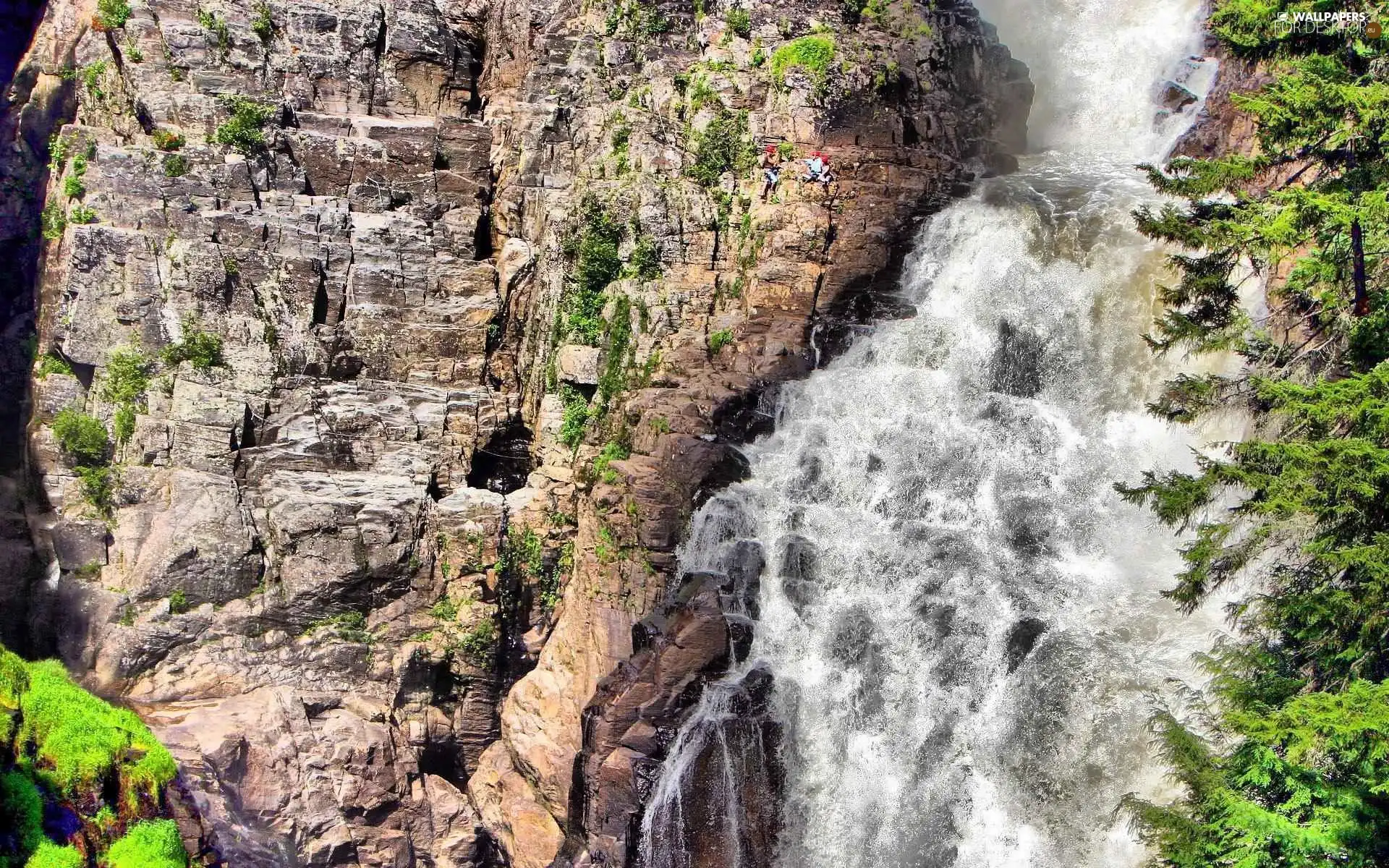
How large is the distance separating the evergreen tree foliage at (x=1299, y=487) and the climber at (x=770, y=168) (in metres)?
13.7

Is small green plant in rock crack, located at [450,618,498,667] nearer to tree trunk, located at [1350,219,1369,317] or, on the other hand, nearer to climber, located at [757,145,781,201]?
climber, located at [757,145,781,201]

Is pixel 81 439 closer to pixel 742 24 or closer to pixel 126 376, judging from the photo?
pixel 126 376

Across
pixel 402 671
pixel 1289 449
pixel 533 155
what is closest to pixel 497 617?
pixel 402 671

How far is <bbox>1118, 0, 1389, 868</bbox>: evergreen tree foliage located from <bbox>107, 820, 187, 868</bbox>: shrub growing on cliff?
1994 cm

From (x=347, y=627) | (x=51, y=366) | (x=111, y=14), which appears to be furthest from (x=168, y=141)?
(x=347, y=627)

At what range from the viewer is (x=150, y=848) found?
75.6ft

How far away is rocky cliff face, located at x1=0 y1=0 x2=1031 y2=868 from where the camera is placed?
27.5m

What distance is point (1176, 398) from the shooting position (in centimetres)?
2072

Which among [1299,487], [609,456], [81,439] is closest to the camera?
[1299,487]

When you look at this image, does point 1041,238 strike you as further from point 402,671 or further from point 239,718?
point 239,718

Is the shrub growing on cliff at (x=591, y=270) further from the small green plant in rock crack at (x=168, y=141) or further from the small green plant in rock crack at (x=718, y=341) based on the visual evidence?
the small green plant in rock crack at (x=168, y=141)

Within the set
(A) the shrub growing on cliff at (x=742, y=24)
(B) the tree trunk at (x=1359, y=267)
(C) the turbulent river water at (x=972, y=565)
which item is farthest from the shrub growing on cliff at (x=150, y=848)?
(A) the shrub growing on cliff at (x=742, y=24)

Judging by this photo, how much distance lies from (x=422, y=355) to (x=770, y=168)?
12.1 metres


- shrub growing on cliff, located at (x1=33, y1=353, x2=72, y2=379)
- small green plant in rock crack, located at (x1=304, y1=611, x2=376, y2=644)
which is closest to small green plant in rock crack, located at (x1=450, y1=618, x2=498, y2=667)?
small green plant in rock crack, located at (x1=304, y1=611, x2=376, y2=644)
